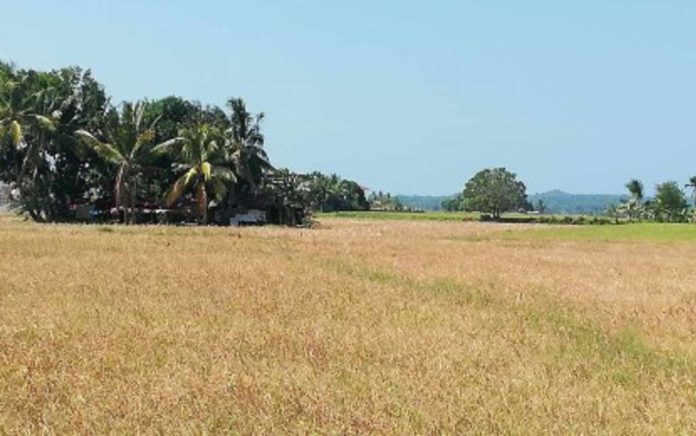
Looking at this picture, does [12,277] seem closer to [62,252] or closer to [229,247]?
[62,252]

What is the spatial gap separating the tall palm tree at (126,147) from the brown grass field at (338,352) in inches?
1078

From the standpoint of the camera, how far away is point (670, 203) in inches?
3174

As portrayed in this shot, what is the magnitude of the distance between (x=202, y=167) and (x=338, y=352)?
121 ft

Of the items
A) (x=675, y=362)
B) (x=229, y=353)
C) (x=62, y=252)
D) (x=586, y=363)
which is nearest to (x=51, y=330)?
(x=229, y=353)

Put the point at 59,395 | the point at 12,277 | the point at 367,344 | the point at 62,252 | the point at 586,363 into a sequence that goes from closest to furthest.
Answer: the point at 59,395 → the point at 586,363 → the point at 367,344 → the point at 12,277 → the point at 62,252

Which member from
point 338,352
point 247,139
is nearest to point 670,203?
point 247,139

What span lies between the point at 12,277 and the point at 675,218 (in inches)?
3126


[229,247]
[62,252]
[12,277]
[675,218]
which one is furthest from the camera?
[675,218]

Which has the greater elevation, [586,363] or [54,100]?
[54,100]

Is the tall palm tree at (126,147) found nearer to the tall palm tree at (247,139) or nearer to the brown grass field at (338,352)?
the tall palm tree at (247,139)

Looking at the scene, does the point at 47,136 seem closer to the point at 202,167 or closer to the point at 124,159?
the point at 124,159

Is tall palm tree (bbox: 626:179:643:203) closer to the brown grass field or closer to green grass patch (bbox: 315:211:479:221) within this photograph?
green grass patch (bbox: 315:211:479:221)

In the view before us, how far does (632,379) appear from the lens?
596 cm

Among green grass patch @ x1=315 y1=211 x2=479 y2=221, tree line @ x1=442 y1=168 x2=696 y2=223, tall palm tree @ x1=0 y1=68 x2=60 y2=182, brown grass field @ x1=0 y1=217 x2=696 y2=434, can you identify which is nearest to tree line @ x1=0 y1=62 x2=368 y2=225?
tall palm tree @ x1=0 y1=68 x2=60 y2=182
